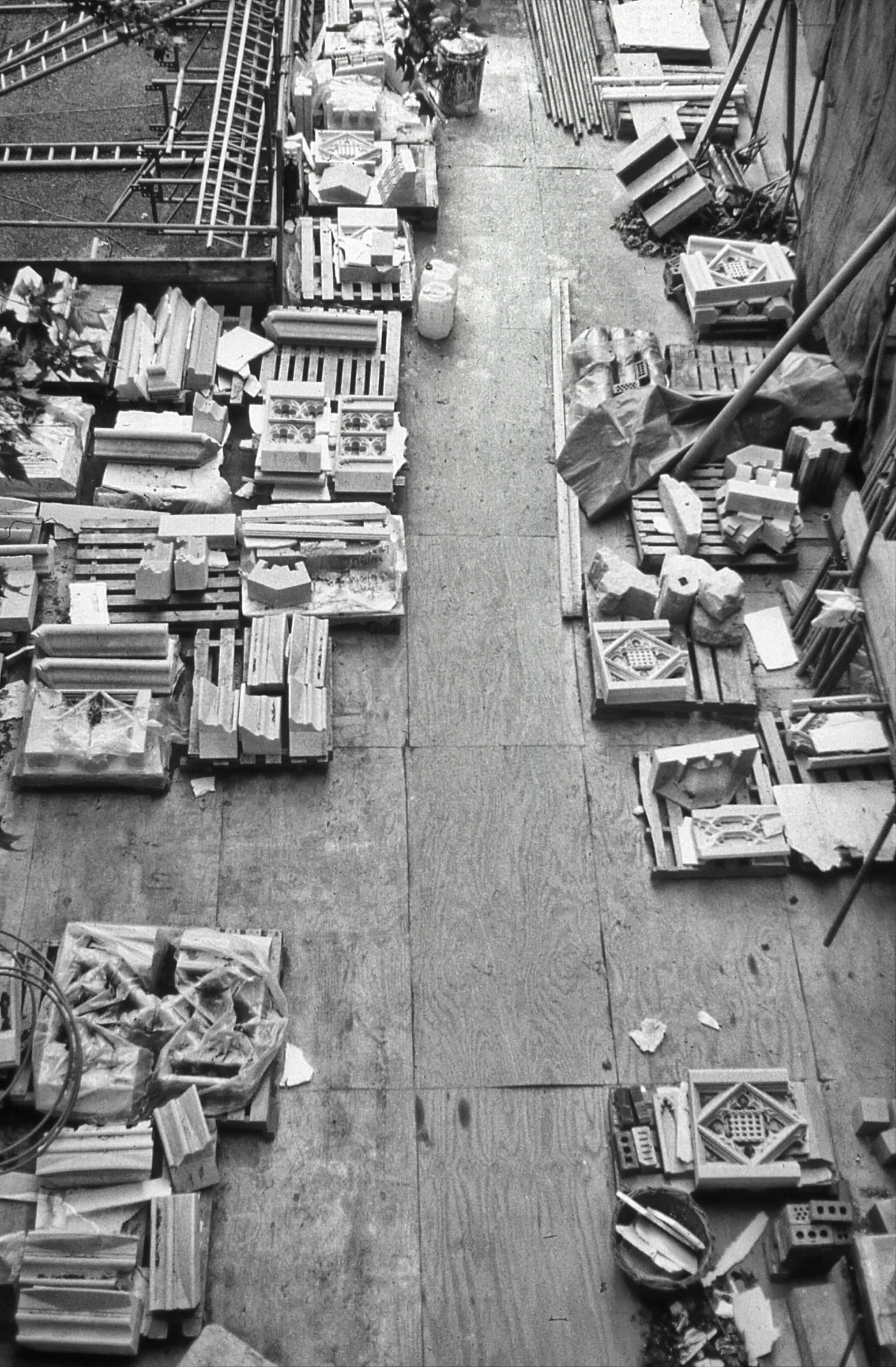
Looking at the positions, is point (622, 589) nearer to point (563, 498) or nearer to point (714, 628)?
point (714, 628)

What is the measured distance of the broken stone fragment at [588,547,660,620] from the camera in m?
10.1

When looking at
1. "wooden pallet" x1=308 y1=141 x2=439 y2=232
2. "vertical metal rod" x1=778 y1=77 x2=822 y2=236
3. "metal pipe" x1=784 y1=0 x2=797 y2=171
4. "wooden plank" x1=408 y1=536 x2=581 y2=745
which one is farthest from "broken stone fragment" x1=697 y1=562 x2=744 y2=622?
"wooden pallet" x1=308 y1=141 x2=439 y2=232

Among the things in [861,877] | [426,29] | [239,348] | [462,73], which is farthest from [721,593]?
[462,73]

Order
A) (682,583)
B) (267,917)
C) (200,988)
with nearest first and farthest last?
(200,988), (267,917), (682,583)

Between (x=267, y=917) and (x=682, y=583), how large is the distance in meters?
3.86

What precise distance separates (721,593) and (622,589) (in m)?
0.72

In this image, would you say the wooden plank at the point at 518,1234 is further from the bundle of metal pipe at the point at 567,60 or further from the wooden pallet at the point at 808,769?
the bundle of metal pipe at the point at 567,60

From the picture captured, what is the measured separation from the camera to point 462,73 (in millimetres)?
13656

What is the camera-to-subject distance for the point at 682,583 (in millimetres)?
10055

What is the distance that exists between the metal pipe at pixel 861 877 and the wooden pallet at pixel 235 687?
3.54 metres

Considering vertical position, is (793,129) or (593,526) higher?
(793,129)

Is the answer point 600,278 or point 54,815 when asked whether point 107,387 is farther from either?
point 600,278

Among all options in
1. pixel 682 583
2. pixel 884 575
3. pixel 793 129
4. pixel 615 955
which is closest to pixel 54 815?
pixel 615 955

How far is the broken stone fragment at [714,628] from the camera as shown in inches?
397
